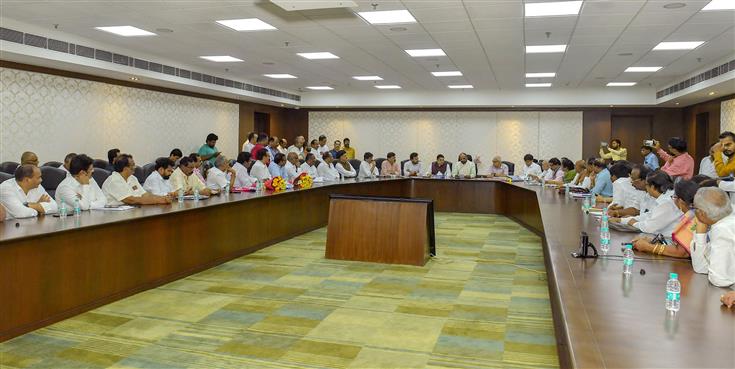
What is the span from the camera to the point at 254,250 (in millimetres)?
6977

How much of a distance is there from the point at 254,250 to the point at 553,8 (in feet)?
15.0

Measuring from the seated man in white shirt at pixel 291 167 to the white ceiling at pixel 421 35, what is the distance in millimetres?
1826

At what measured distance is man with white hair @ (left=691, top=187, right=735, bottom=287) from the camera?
2.83m

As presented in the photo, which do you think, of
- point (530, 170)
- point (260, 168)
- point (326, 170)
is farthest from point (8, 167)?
point (530, 170)

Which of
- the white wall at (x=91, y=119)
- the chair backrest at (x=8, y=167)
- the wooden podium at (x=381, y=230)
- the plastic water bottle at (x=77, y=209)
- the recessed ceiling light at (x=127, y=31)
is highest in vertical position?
the recessed ceiling light at (x=127, y=31)

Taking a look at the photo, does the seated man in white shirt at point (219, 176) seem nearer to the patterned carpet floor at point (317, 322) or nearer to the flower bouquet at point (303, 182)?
the flower bouquet at point (303, 182)

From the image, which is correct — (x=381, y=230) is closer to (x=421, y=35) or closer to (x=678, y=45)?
(x=421, y=35)

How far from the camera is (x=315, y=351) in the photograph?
143 inches

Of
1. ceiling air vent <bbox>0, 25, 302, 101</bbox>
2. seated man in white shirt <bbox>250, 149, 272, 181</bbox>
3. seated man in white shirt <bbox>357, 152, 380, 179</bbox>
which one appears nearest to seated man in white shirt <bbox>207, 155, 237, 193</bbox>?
seated man in white shirt <bbox>250, 149, 272, 181</bbox>

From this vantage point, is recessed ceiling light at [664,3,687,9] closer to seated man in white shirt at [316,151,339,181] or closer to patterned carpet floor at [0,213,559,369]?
patterned carpet floor at [0,213,559,369]

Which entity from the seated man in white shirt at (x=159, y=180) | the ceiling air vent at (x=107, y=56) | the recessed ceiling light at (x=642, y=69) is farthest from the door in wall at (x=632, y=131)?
the seated man in white shirt at (x=159, y=180)

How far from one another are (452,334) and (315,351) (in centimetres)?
98

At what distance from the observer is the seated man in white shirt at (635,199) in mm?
5457

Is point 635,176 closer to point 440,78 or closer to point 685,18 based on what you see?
point 685,18
